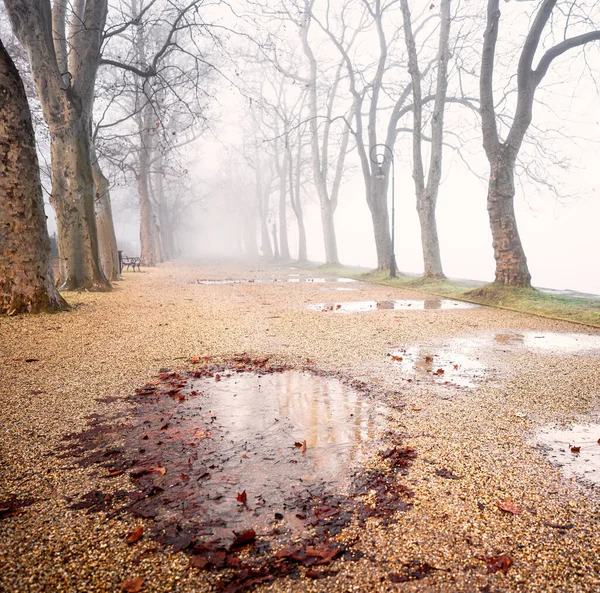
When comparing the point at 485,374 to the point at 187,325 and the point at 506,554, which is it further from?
the point at 187,325

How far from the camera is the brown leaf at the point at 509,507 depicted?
6.67ft

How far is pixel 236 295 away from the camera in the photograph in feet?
38.3

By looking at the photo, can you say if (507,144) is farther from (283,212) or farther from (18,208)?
(283,212)

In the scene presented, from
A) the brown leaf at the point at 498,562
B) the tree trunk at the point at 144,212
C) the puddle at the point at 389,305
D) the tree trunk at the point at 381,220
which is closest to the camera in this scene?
the brown leaf at the point at 498,562

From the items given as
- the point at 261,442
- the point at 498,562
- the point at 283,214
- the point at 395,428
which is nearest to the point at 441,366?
→ the point at 395,428

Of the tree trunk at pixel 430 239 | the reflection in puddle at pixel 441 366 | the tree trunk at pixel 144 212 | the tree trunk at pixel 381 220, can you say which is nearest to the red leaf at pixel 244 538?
the reflection in puddle at pixel 441 366

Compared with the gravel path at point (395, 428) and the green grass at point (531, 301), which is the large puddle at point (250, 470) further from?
the green grass at point (531, 301)

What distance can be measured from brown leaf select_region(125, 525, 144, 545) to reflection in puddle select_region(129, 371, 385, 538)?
19cm

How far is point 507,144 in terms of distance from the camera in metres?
9.61

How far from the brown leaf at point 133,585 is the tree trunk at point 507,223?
987cm

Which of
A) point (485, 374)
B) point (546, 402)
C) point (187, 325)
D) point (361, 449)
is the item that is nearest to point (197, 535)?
point (361, 449)

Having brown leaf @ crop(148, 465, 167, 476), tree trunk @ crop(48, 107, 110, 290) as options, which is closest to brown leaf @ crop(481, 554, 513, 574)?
brown leaf @ crop(148, 465, 167, 476)

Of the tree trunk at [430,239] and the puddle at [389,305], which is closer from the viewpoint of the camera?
the puddle at [389,305]

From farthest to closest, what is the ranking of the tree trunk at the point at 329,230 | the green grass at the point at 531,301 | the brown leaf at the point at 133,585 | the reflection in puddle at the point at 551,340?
the tree trunk at the point at 329,230 → the green grass at the point at 531,301 → the reflection in puddle at the point at 551,340 → the brown leaf at the point at 133,585
